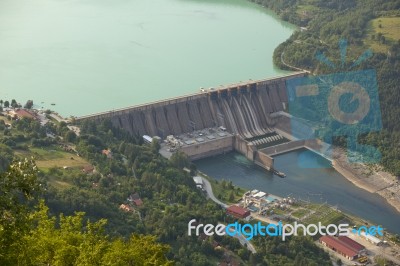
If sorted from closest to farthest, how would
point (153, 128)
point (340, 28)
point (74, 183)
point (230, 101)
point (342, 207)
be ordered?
1. point (74, 183)
2. point (342, 207)
3. point (153, 128)
4. point (230, 101)
5. point (340, 28)

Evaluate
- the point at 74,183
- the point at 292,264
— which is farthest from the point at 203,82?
the point at 292,264

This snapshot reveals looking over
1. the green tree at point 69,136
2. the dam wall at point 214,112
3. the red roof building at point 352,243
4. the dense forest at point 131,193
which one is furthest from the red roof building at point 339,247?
the green tree at point 69,136

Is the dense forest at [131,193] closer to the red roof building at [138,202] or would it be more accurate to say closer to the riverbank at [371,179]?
the red roof building at [138,202]

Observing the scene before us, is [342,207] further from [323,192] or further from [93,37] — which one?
[93,37]

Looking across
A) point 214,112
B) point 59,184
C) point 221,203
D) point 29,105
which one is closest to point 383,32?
point 214,112

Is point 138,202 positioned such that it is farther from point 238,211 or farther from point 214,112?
point 214,112
